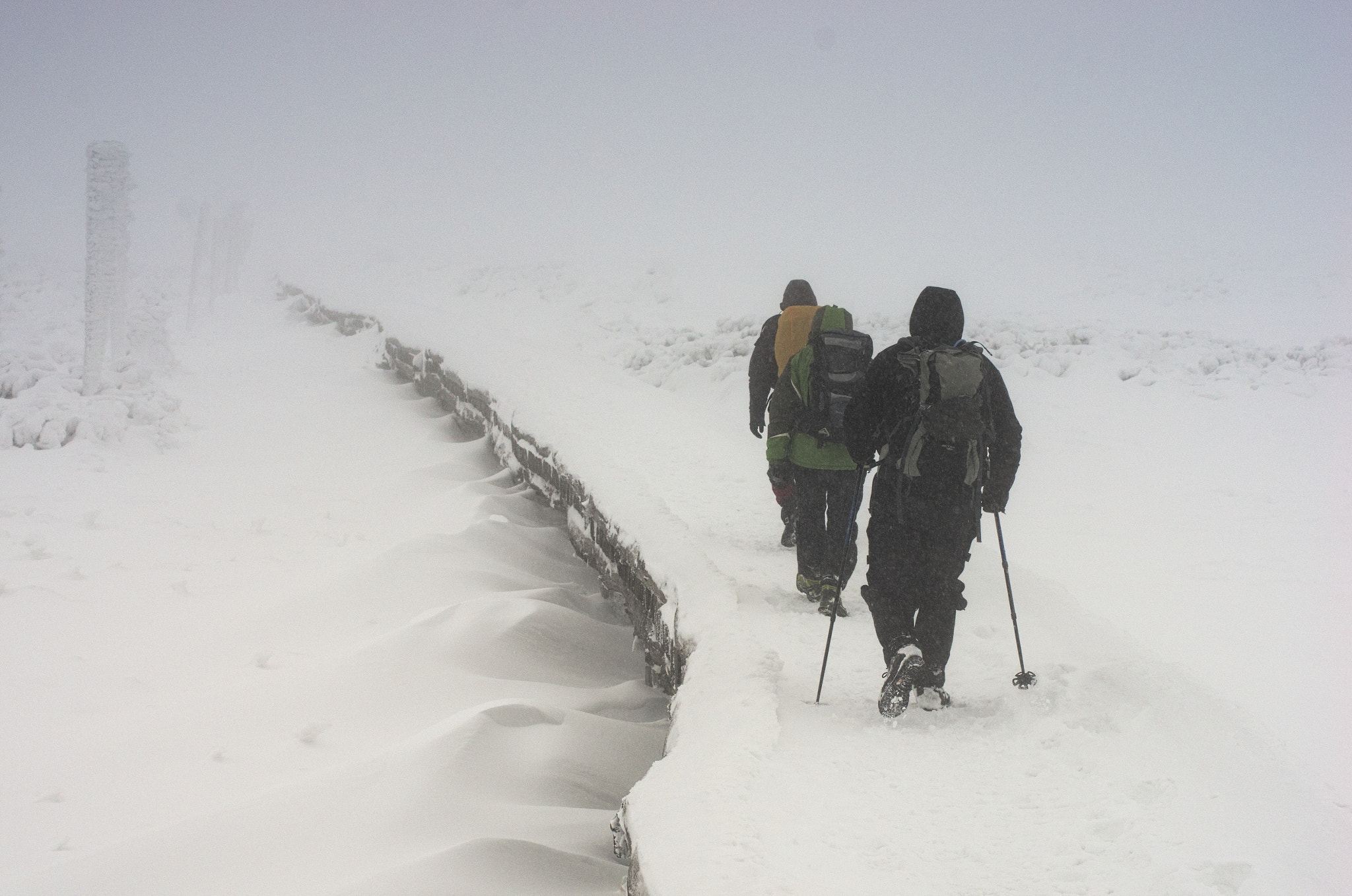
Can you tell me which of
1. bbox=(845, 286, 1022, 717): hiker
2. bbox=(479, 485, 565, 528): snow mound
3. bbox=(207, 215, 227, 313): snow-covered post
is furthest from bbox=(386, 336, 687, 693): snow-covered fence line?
bbox=(207, 215, 227, 313): snow-covered post

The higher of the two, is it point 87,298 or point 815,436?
point 815,436

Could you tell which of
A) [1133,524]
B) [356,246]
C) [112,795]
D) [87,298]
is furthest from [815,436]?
[356,246]

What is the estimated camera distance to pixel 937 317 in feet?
11.5

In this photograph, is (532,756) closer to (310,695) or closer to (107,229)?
(310,695)

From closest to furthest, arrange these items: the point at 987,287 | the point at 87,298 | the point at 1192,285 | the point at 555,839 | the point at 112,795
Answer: the point at 555,839 < the point at 112,795 < the point at 87,298 < the point at 1192,285 < the point at 987,287

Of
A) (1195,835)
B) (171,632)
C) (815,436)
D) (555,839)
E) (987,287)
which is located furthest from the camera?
(987,287)

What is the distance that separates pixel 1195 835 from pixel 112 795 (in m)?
4.01

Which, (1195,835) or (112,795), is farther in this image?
(112,795)

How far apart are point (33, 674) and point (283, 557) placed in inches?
96.0

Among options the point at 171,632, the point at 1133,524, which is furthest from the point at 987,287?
the point at 171,632

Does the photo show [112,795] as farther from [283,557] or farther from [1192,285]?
[1192,285]

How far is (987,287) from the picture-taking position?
979 inches

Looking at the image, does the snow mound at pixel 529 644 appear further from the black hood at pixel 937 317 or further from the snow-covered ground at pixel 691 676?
the black hood at pixel 937 317

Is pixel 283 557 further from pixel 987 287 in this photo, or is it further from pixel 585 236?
pixel 585 236
